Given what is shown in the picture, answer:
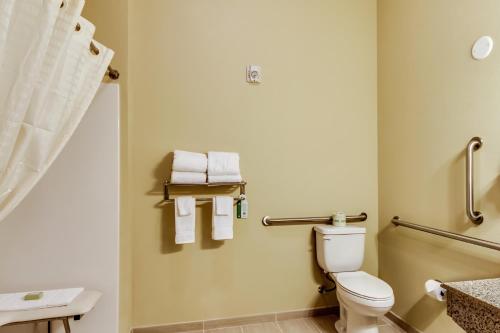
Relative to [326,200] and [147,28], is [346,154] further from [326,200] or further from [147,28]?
[147,28]

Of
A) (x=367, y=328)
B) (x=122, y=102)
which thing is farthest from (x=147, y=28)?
(x=367, y=328)

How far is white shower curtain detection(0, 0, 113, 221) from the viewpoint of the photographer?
63 centimetres

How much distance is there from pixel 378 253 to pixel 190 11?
2.43 m

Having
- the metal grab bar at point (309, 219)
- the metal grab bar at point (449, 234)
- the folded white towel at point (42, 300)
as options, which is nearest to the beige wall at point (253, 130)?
the metal grab bar at point (309, 219)

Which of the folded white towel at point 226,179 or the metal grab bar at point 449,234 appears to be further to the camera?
the folded white towel at point 226,179

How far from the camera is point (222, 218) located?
6.09ft

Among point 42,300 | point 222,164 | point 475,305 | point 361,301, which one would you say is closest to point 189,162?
point 222,164

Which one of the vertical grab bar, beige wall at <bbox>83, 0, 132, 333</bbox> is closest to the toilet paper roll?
the vertical grab bar

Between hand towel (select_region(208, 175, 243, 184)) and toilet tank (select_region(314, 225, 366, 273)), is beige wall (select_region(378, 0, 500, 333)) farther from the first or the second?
hand towel (select_region(208, 175, 243, 184))

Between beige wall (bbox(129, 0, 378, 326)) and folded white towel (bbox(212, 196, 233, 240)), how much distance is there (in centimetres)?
Answer: 14

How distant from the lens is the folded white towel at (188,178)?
177 cm

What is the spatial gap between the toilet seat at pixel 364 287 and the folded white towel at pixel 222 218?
82 centimetres

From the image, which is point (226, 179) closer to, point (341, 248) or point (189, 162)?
point (189, 162)

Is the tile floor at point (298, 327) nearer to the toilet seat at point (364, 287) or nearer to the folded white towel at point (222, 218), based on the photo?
the toilet seat at point (364, 287)
